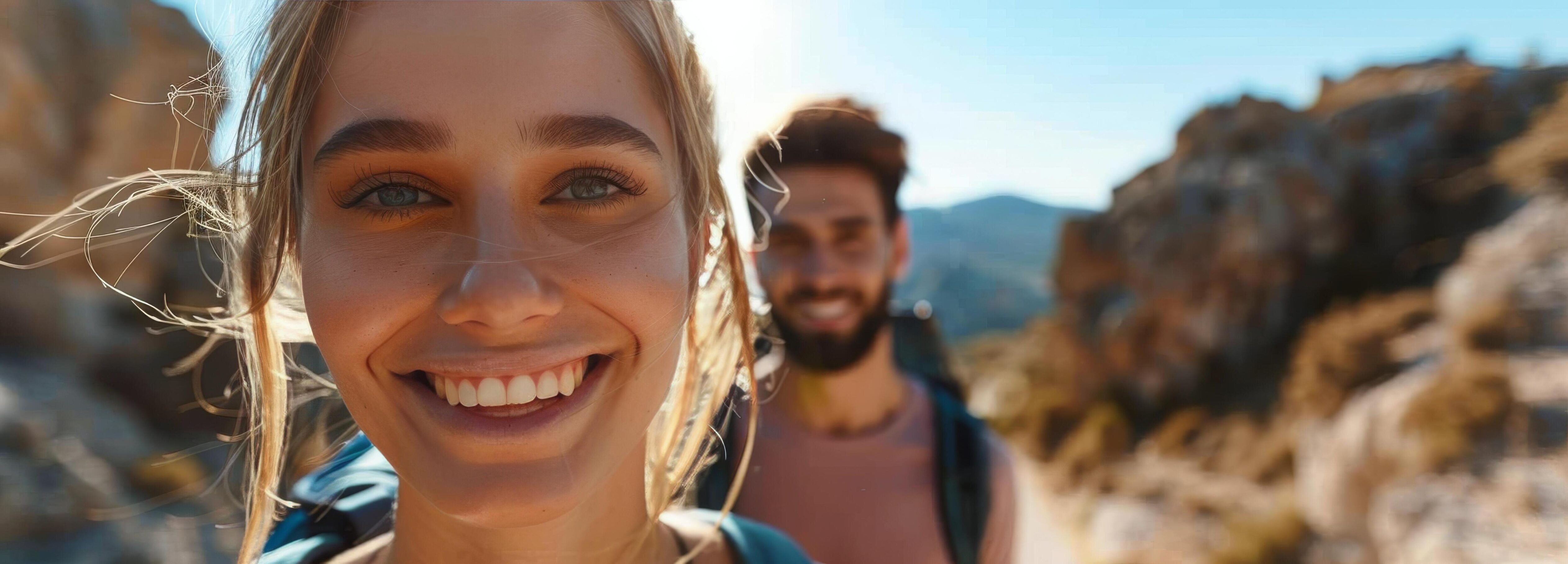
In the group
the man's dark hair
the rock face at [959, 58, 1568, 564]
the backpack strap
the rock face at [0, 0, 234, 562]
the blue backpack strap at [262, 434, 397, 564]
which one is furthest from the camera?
the rock face at [959, 58, 1568, 564]

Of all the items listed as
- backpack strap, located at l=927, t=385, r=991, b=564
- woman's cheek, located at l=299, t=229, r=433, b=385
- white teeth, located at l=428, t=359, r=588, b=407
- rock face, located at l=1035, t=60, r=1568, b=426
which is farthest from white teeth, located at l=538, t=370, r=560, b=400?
rock face, located at l=1035, t=60, r=1568, b=426

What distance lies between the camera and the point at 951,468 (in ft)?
4.21

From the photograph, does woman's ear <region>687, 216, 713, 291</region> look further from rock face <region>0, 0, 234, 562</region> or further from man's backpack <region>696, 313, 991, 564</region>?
rock face <region>0, 0, 234, 562</region>

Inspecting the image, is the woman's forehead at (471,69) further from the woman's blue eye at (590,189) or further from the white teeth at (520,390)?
the white teeth at (520,390)

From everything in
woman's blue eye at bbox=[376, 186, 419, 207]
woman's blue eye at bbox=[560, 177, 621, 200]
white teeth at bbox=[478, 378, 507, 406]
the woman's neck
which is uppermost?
woman's blue eye at bbox=[560, 177, 621, 200]

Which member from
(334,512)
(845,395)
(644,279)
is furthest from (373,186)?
(845,395)

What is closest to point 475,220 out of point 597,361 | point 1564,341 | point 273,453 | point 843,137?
point 597,361

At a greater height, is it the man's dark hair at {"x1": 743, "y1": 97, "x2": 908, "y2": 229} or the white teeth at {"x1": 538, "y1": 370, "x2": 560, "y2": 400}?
the man's dark hair at {"x1": 743, "y1": 97, "x2": 908, "y2": 229}

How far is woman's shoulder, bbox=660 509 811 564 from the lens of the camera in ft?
2.59

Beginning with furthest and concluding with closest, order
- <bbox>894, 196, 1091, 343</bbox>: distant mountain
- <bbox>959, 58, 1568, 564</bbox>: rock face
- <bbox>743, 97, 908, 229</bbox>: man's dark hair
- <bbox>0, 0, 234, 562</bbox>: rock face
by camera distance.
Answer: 1. <bbox>959, 58, 1568, 564</bbox>: rock face
2. <bbox>0, 0, 234, 562</bbox>: rock face
3. <bbox>894, 196, 1091, 343</bbox>: distant mountain
4. <bbox>743, 97, 908, 229</bbox>: man's dark hair

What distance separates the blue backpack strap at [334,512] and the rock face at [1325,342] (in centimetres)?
Result: 611

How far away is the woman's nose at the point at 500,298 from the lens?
19.1 inches

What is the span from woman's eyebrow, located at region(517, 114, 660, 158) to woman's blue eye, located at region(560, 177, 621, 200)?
1.4 inches

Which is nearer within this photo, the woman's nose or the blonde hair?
the woman's nose
